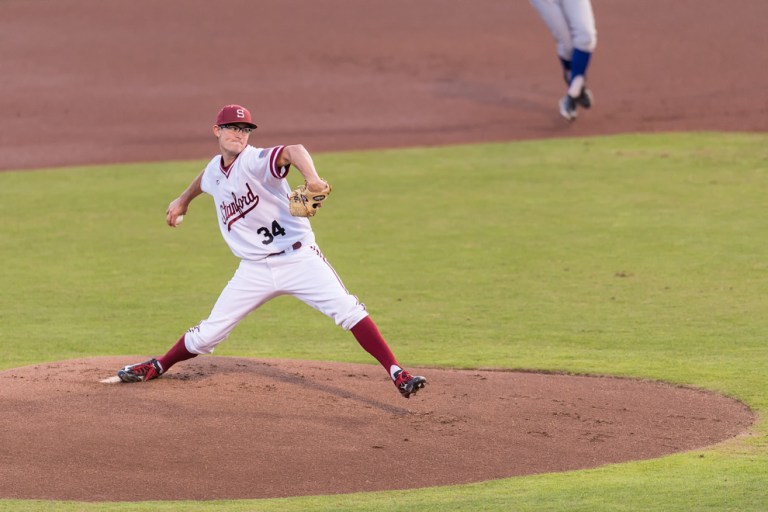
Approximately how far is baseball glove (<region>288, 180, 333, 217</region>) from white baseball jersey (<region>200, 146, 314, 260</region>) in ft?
1.88

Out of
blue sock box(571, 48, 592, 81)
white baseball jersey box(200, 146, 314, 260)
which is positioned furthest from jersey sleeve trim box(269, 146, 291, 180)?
blue sock box(571, 48, 592, 81)

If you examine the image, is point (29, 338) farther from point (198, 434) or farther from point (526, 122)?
point (526, 122)

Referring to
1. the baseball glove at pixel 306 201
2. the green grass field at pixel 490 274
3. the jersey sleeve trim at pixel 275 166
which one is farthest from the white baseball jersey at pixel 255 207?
the green grass field at pixel 490 274

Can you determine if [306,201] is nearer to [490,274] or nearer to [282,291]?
[282,291]

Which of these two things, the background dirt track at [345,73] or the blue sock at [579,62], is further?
the background dirt track at [345,73]

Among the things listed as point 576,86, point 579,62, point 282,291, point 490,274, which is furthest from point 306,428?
point 576,86

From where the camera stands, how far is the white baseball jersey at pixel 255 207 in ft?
24.7

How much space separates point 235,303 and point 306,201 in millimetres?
1304

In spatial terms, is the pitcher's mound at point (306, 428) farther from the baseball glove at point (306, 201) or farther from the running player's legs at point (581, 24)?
the running player's legs at point (581, 24)

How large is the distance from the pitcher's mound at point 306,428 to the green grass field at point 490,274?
32cm

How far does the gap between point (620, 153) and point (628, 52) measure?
5.62m

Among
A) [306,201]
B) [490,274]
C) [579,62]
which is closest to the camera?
[306,201]

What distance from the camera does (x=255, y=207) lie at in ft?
25.0

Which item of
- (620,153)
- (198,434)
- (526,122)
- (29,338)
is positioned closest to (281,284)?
(198,434)
